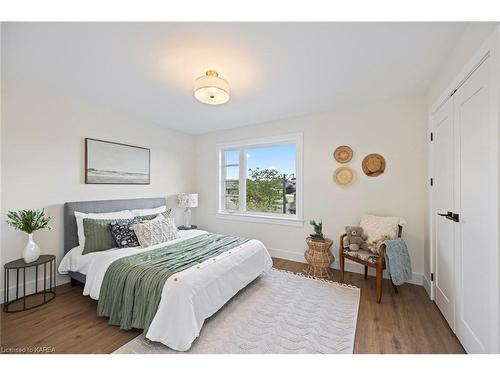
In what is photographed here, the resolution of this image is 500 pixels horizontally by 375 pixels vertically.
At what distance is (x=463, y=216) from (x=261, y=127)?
295cm

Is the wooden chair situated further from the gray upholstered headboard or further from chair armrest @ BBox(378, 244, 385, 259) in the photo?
the gray upholstered headboard

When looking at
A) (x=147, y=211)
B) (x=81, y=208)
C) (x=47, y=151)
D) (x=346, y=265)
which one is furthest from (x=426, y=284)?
(x=47, y=151)

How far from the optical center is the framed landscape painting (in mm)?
2807

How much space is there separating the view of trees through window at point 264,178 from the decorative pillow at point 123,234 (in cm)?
207

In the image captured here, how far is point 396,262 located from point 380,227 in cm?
46

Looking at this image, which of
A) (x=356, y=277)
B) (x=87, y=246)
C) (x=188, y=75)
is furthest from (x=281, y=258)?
(x=188, y=75)

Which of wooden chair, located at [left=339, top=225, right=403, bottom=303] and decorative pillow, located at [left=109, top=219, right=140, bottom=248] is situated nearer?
wooden chair, located at [left=339, top=225, right=403, bottom=303]

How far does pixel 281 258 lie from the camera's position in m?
3.56

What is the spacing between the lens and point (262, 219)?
12.4ft

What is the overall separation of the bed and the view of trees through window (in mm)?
1298

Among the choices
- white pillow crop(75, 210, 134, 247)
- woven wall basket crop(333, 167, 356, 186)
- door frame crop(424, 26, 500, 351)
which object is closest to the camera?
door frame crop(424, 26, 500, 351)

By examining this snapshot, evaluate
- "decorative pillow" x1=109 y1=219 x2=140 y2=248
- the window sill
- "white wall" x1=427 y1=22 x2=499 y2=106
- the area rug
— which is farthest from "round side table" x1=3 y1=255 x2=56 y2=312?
"white wall" x1=427 y1=22 x2=499 y2=106
